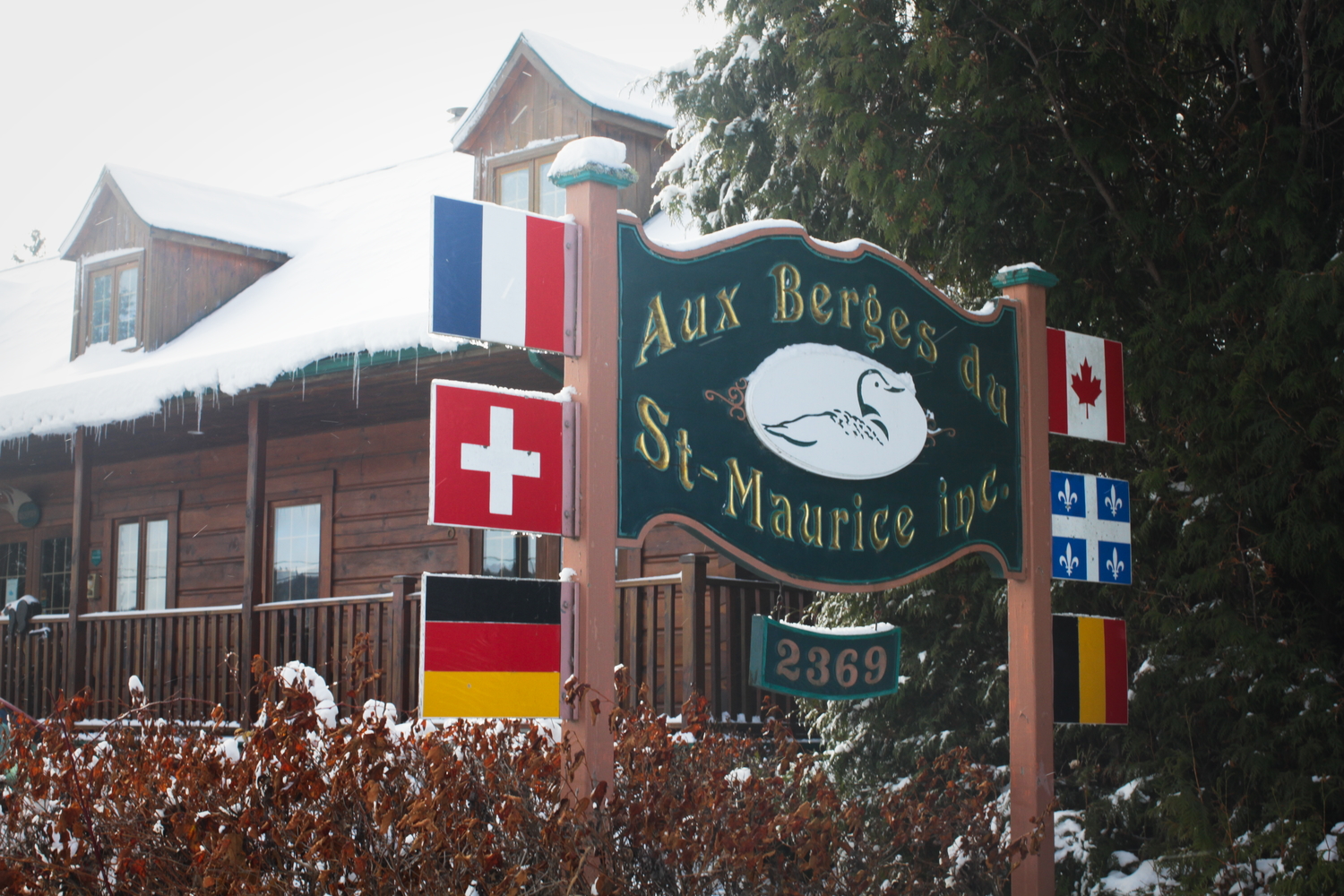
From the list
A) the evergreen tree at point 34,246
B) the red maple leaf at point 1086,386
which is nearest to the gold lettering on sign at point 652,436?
the red maple leaf at point 1086,386

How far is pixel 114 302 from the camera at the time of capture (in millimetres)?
13852

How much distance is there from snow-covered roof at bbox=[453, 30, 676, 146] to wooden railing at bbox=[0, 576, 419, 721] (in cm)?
477

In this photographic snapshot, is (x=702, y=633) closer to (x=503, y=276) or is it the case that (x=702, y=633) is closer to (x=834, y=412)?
(x=834, y=412)

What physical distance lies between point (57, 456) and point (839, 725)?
10352mm

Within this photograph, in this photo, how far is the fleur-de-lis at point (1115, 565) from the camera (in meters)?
5.69

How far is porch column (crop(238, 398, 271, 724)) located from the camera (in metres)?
10.2

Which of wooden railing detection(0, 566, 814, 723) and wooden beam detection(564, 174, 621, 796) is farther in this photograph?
wooden railing detection(0, 566, 814, 723)

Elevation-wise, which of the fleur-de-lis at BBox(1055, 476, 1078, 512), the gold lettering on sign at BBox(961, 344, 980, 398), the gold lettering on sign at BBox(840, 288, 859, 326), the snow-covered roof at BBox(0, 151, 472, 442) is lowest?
the fleur-de-lis at BBox(1055, 476, 1078, 512)

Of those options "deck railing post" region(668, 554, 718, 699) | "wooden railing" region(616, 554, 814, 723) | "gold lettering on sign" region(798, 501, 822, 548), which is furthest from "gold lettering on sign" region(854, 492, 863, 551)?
"deck railing post" region(668, 554, 718, 699)

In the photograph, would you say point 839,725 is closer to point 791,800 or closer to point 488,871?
point 791,800

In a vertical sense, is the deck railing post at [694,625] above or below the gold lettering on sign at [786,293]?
below

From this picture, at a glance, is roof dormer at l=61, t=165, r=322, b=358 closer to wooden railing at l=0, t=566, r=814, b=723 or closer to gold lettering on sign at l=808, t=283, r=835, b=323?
wooden railing at l=0, t=566, r=814, b=723

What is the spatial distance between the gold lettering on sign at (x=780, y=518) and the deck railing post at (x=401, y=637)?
4717 mm

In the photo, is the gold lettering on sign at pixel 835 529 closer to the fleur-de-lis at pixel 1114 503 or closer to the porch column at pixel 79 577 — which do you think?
the fleur-de-lis at pixel 1114 503
